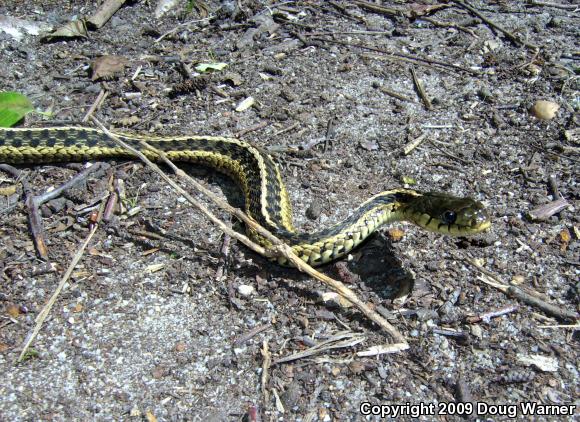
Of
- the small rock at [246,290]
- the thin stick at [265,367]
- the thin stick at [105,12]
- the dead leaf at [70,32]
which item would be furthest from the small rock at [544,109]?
the dead leaf at [70,32]

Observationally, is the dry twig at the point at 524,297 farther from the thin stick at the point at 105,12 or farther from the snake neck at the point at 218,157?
the thin stick at the point at 105,12

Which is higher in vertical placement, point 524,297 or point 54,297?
point 54,297

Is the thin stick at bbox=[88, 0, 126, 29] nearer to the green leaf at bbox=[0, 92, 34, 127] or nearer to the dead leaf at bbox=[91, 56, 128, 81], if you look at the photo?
the dead leaf at bbox=[91, 56, 128, 81]

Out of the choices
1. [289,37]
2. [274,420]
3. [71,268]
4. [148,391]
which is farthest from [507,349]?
[289,37]

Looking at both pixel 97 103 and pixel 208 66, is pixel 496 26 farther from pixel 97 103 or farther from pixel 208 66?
pixel 97 103

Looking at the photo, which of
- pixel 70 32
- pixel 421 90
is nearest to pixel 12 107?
pixel 70 32

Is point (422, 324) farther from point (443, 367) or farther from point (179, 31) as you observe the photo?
point (179, 31)
